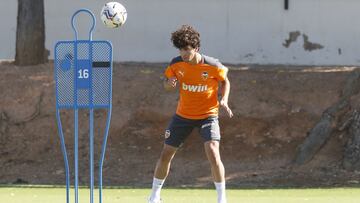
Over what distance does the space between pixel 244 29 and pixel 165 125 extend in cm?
390

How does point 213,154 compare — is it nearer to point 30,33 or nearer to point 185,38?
point 185,38

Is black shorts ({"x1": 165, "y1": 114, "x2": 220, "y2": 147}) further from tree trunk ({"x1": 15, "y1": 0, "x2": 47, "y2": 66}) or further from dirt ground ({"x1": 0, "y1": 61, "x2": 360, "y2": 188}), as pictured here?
tree trunk ({"x1": 15, "y1": 0, "x2": 47, "y2": 66})

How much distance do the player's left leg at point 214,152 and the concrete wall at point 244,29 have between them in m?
10.8

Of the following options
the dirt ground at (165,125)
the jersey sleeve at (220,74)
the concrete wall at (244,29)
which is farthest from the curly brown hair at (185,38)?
the concrete wall at (244,29)

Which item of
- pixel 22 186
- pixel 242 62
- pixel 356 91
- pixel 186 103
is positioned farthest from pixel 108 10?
pixel 242 62

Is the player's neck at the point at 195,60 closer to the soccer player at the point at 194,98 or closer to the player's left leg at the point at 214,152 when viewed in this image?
the soccer player at the point at 194,98

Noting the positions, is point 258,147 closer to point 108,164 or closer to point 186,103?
point 108,164

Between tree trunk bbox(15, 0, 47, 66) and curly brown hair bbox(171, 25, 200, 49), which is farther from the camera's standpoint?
tree trunk bbox(15, 0, 47, 66)

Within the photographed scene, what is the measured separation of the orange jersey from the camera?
36.2 feet

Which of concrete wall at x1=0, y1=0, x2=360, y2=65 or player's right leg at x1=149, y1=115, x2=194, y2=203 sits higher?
concrete wall at x1=0, y1=0, x2=360, y2=65

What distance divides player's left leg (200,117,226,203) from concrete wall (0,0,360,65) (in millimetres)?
10787

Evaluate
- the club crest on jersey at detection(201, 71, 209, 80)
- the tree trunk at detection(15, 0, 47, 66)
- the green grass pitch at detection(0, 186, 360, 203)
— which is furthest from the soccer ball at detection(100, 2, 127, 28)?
the tree trunk at detection(15, 0, 47, 66)

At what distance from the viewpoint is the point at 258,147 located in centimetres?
1836

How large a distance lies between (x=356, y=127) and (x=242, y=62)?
4.58 m
